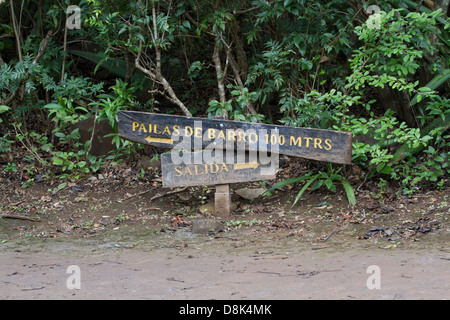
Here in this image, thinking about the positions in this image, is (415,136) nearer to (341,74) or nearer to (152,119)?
(341,74)

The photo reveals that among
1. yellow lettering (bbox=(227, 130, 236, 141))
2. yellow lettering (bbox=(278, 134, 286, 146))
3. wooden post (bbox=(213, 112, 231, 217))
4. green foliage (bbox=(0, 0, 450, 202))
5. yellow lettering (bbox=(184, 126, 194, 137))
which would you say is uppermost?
green foliage (bbox=(0, 0, 450, 202))

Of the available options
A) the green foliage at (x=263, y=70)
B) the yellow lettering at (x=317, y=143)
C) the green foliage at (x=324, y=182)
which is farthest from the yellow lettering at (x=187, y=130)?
the yellow lettering at (x=317, y=143)

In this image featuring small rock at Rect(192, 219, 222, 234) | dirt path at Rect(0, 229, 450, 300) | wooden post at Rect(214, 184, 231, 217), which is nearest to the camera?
dirt path at Rect(0, 229, 450, 300)

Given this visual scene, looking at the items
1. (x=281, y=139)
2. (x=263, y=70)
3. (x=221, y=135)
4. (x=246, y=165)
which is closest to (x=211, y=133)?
(x=221, y=135)

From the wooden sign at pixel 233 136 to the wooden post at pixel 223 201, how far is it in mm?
388

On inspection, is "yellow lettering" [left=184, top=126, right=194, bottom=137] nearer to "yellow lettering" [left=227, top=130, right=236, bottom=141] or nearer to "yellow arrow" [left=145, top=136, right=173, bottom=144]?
"yellow arrow" [left=145, top=136, right=173, bottom=144]

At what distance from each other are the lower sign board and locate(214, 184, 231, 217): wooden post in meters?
0.06

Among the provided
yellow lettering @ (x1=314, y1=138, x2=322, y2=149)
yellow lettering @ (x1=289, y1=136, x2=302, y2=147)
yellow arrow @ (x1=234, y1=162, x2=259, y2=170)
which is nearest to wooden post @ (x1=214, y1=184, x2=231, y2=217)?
yellow arrow @ (x1=234, y1=162, x2=259, y2=170)

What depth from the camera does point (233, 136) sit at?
15.4 ft

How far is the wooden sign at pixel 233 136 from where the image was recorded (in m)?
4.55

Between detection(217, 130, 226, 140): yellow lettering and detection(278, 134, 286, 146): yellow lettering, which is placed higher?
detection(217, 130, 226, 140): yellow lettering

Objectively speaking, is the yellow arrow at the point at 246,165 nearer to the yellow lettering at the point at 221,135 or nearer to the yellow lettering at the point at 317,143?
the yellow lettering at the point at 221,135

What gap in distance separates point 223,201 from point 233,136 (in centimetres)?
60

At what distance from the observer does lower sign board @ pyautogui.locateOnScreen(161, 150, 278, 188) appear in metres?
4.78
